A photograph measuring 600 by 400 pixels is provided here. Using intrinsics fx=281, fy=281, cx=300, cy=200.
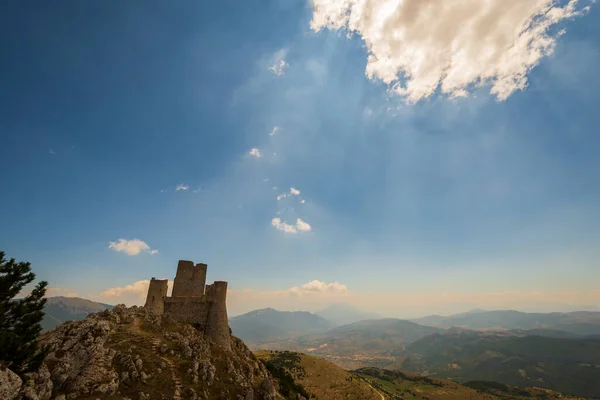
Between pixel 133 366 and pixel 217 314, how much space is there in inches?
878

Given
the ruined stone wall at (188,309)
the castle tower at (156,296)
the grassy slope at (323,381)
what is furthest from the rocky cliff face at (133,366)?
the grassy slope at (323,381)

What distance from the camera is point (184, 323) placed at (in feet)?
186

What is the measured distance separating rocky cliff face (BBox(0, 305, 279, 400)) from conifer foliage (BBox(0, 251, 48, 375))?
1.74 m

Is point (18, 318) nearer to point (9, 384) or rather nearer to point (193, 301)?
point (9, 384)

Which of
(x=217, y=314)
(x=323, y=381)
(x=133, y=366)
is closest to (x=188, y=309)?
(x=217, y=314)

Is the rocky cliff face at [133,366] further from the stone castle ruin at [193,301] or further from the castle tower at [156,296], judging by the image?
the stone castle ruin at [193,301]

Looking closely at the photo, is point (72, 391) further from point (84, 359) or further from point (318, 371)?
point (318, 371)

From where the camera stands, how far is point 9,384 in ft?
80.2

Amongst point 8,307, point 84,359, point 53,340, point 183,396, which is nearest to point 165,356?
point 183,396

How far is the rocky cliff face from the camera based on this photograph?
30.7m

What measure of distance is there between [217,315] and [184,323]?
644cm

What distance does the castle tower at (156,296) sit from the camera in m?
56.2

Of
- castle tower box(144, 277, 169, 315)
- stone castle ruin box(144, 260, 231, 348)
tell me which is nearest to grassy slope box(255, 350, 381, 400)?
stone castle ruin box(144, 260, 231, 348)

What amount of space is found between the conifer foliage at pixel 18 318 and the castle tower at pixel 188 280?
2998 centimetres
